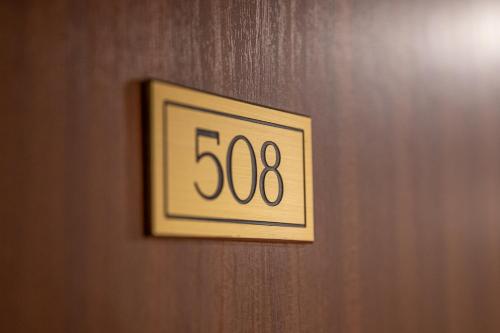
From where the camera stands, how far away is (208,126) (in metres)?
0.83

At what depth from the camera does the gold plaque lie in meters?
0.78

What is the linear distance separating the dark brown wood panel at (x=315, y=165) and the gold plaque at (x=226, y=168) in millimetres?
18

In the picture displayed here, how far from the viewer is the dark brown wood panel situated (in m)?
0.69

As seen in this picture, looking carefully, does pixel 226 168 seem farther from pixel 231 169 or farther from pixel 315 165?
pixel 315 165

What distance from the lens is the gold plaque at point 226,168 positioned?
78cm

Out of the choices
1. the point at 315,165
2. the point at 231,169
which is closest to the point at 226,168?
the point at 231,169

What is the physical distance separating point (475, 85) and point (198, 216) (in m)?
0.72

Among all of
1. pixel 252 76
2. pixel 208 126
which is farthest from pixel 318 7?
pixel 208 126

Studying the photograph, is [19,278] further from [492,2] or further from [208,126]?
[492,2]

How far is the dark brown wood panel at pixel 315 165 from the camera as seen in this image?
688mm

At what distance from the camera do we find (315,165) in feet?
3.23

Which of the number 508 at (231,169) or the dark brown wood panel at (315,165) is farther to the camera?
the number 508 at (231,169)

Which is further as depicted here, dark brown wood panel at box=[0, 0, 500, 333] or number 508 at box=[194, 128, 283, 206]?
number 508 at box=[194, 128, 283, 206]

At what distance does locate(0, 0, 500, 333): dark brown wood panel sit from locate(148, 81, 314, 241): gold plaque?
0.02m
